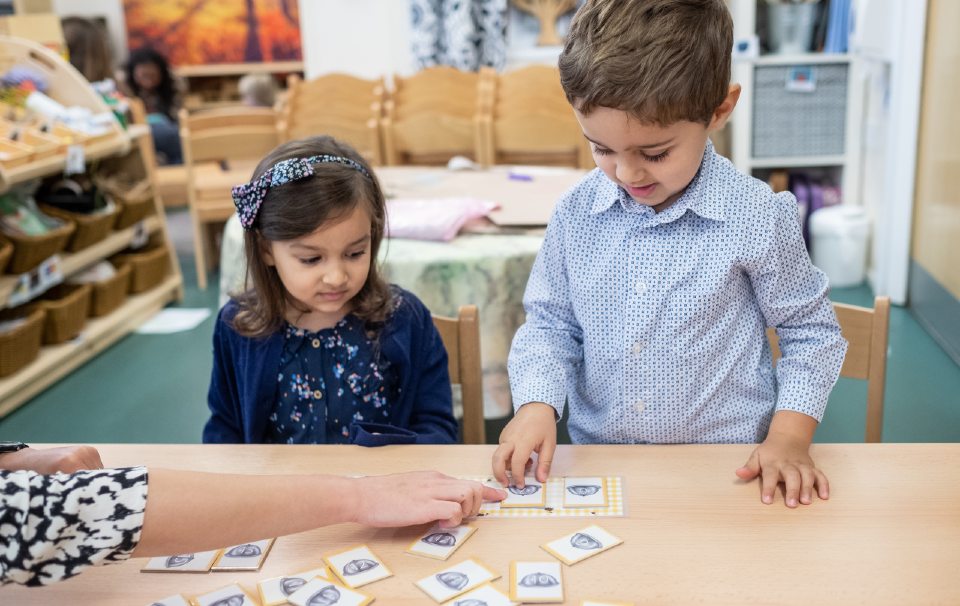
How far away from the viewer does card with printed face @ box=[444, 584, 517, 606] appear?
38.2 inches

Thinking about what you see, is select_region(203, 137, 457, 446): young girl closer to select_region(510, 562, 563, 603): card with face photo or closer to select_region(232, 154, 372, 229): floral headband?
select_region(232, 154, 372, 229): floral headband

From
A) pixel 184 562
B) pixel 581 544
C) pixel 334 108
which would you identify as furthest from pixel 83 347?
pixel 581 544

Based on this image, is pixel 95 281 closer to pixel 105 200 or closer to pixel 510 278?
pixel 105 200

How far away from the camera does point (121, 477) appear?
95 cm

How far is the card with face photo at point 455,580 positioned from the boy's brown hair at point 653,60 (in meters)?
0.57

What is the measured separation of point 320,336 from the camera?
63.8 inches

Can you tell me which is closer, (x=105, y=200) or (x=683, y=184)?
(x=683, y=184)

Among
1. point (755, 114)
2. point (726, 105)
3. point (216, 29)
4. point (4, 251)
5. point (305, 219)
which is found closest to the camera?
point (726, 105)

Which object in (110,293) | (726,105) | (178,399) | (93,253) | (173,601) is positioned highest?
(726,105)

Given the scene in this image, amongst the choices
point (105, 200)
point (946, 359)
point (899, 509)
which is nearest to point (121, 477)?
point (899, 509)

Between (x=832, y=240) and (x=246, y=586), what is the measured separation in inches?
160

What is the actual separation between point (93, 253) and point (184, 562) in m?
3.42

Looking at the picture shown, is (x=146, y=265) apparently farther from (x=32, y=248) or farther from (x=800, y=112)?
(x=800, y=112)

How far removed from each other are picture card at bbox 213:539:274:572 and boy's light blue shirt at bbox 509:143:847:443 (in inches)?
17.1
